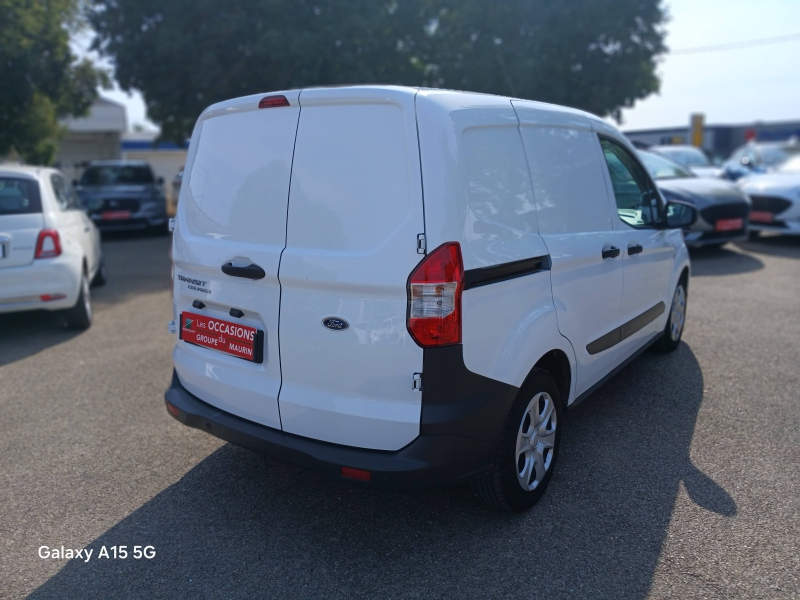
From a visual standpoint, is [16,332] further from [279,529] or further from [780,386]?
[780,386]

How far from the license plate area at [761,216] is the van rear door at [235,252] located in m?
10.8

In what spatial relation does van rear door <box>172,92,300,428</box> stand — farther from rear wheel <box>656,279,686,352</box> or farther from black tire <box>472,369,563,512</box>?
rear wheel <box>656,279,686,352</box>

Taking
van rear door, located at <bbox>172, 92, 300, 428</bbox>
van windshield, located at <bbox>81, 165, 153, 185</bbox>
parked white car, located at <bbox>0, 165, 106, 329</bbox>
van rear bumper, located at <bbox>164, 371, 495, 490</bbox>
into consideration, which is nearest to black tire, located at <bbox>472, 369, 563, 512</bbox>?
van rear bumper, located at <bbox>164, 371, 495, 490</bbox>

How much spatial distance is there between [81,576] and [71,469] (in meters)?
1.10

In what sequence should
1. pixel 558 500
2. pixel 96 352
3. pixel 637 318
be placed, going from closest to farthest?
1. pixel 558 500
2. pixel 637 318
3. pixel 96 352

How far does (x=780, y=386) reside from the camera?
5043mm

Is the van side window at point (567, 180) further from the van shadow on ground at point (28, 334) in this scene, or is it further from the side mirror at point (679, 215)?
the van shadow on ground at point (28, 334)

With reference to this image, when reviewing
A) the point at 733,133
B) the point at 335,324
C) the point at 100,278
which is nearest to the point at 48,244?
the point at 100,278

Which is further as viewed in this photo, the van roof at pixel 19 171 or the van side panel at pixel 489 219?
the van roof at pixel 19 171

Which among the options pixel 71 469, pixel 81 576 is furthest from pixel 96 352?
pixel 81 576

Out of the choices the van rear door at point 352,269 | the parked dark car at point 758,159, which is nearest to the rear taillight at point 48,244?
the van rear door at point 352,269

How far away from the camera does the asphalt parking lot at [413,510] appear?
2.87m

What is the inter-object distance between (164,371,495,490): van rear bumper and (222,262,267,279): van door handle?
70 cm

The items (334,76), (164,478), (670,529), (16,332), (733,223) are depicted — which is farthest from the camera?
(334,76)
